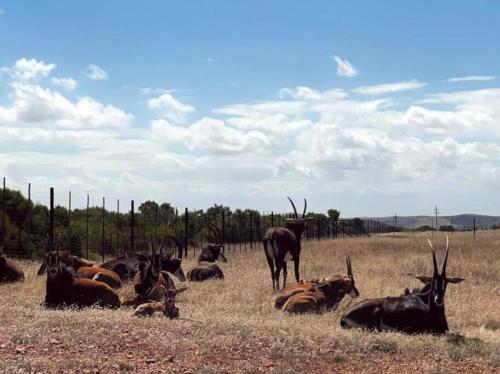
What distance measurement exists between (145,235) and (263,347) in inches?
1015

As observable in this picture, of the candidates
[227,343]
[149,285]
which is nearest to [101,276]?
[149,285]

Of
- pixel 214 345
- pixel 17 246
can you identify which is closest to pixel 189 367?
pixel 214 345

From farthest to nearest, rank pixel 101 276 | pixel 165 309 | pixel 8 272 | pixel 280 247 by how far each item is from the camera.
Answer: pixel 280 247
pixel 8 272
pixel 101 276
pixel 165 309

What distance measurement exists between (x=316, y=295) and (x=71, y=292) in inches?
194

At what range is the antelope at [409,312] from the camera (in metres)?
11.7

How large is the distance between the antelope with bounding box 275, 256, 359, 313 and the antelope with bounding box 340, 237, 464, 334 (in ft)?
5.36

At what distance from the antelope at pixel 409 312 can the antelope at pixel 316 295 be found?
1.63 m

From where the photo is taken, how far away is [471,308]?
15.0 m

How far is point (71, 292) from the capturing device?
1394cm

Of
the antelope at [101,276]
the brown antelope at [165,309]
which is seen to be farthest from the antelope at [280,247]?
the brown antelope at [165,309]

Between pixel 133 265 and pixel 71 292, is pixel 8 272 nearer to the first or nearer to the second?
pixel 133 265

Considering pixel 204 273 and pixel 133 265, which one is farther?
pixel 204 273

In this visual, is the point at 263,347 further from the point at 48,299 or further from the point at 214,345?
the point at 48,299

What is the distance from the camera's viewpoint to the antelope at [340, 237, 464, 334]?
11.7 metres
